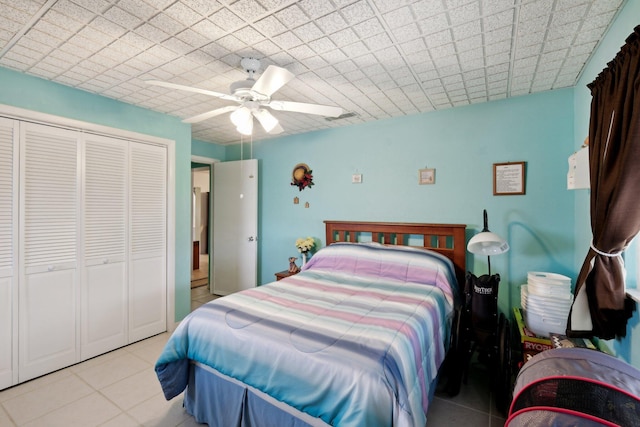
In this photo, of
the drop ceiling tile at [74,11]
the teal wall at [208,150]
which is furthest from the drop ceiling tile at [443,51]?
the teal wall at [208,150]

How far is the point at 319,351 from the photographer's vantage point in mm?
1474

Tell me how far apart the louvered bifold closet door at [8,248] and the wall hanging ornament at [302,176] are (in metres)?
2.67

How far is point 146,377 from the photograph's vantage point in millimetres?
2451

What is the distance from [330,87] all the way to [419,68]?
0.72m

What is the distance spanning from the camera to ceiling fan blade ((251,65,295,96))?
1.61 metres

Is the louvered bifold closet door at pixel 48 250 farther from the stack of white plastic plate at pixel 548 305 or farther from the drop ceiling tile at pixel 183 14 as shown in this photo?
the stack of white plastic plate at pixel 548 305

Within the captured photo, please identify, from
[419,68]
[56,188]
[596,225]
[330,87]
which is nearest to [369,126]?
[330,87]

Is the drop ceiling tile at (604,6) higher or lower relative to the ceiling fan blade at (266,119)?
higher

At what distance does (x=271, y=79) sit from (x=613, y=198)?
6.00ft

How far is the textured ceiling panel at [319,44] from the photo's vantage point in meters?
1.52

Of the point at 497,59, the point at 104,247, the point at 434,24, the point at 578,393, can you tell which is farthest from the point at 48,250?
the point at 497,59

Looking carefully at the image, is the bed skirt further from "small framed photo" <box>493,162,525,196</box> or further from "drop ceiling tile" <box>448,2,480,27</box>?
"small framed photo" <box>493,162,525,196</box>

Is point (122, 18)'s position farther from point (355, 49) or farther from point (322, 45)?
point (355, 49)

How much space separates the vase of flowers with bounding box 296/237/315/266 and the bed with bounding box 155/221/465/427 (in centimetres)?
102
